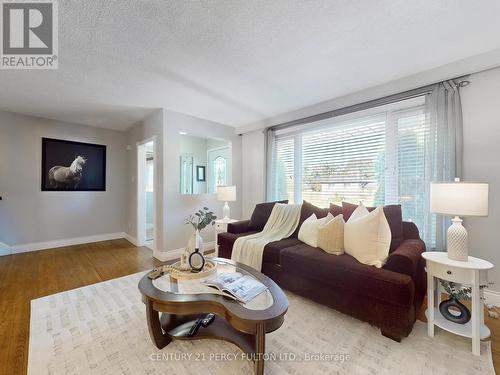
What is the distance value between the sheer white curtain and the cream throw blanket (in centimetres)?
151

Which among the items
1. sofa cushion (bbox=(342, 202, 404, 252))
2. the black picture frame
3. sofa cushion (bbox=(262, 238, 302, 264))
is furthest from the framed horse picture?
sofa cushion (bbox=(342, 202, 404, 252))

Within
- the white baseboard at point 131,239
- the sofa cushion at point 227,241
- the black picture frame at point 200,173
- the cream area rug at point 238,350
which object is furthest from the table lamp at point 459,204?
the black picture frame at point 200,173

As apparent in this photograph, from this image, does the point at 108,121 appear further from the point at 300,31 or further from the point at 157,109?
the point at 300,31

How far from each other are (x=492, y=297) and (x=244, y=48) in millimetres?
3385

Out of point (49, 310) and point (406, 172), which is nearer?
point (49, 310)

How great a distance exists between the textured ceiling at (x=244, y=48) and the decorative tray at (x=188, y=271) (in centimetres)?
192

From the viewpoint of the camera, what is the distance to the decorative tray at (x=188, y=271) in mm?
1656

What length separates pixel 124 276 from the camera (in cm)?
283

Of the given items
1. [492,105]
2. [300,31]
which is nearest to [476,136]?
[492,105]

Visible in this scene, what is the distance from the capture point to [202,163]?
573cm

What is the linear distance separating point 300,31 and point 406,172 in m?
2.05

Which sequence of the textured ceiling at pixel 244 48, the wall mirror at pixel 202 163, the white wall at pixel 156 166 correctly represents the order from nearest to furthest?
the textured ceiling at pixel 244 48 < the white wall at pixel 156 166 < the wall mirror at pixel 202 163

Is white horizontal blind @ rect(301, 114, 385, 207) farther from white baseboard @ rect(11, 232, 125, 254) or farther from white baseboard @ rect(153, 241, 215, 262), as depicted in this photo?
white baseboard @ rect(11, 232, 125, 254)

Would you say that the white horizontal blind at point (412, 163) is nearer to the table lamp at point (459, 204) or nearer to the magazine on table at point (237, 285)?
the table lamp at point (459, 204)
